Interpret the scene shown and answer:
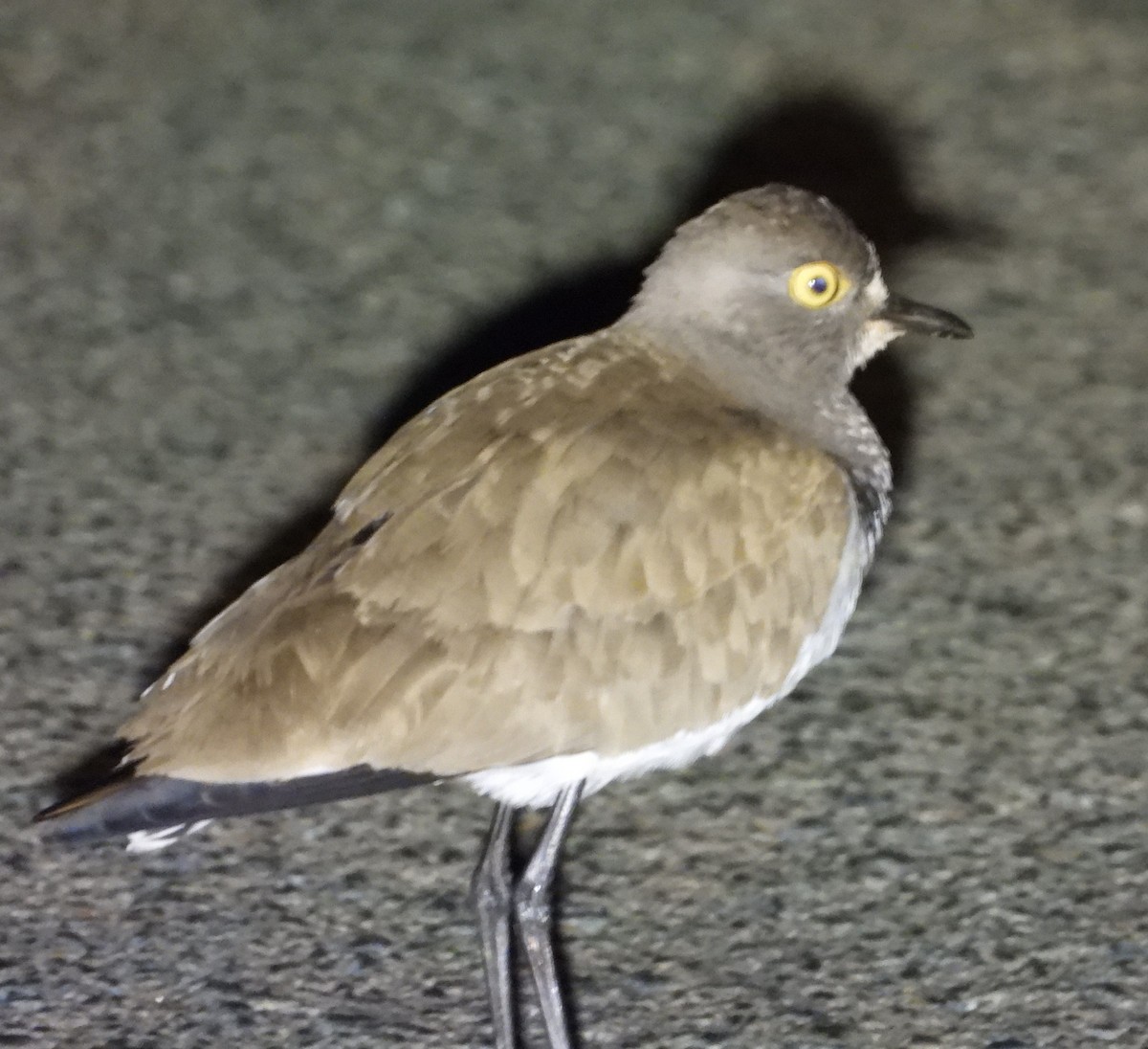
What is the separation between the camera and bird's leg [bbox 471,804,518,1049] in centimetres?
276

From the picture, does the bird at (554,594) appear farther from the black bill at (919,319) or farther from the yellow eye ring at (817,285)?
the black bill at (919,319)

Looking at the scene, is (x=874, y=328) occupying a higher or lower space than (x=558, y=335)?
higher

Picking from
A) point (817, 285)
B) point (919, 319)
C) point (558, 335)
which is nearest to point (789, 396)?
point (817, 285)

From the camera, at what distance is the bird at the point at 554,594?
251 centimetres

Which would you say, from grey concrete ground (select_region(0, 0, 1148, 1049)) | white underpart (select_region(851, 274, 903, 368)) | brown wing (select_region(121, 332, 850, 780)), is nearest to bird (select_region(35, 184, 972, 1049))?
brown wing (select_region(121, 332, 850, 780))

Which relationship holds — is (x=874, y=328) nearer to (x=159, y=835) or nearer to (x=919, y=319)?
Result: (x=919, y=319)

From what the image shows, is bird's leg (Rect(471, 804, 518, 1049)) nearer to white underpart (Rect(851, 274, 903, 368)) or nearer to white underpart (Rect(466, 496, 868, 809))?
white underpart (Rect(466, 496, 868, 809))

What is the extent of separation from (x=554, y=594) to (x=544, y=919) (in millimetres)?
527

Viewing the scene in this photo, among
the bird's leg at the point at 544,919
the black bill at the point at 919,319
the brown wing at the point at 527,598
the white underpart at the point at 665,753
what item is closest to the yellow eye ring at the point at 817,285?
the black bill at the point at 919,319

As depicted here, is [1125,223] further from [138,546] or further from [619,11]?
[138,546]

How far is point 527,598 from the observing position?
8.43 feet

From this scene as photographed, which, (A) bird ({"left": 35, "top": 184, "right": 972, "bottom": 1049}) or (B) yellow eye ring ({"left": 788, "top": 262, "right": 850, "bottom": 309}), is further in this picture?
(B) yellow eye ring ({"left": 788, "top": 262, "right": 850, "bottom": 309})

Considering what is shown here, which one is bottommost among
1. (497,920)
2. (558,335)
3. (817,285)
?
(497,920)

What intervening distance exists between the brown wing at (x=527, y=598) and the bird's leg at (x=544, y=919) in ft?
0.58
